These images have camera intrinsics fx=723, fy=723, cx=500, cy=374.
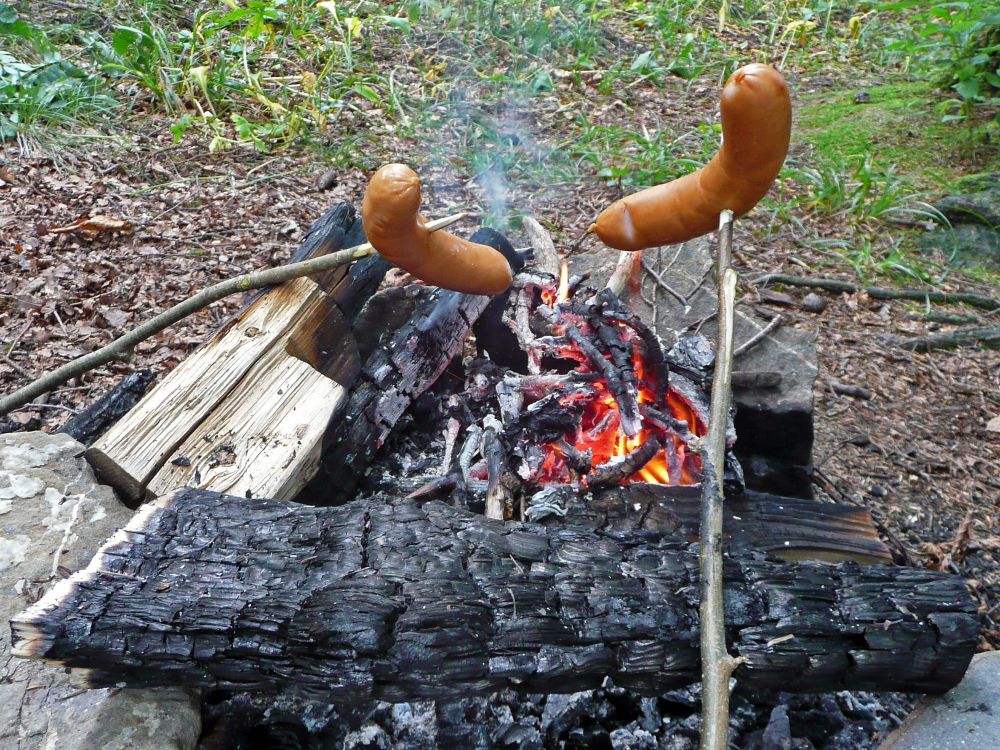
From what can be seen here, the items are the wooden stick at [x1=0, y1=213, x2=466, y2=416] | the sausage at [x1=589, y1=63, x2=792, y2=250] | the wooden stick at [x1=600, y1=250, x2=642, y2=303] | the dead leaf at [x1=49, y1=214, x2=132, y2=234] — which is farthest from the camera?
the dead leaf at [x1=49, y1=214, x2=132, y2=234]

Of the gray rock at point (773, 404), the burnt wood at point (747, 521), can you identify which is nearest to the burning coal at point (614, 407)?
the burnt wood at point (747, 521)

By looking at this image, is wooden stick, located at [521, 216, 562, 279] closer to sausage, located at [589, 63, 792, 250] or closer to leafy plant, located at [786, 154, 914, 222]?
sausage, located at [589, 63, 792, 250]

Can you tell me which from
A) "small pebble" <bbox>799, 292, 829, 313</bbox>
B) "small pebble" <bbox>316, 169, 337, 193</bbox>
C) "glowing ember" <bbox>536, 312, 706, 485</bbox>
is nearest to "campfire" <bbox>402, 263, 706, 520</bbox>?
"glowing ember" <bbox>536, 312, 706, 485</bbox>

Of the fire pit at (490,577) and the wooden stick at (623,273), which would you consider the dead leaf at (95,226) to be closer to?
the fire pit at (490,577)

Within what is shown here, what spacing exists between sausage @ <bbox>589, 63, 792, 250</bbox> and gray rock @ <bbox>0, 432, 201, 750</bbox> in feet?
6.43

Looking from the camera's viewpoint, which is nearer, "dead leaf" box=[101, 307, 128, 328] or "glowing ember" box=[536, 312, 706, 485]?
"glowing ember" box=[536, 312, 706, 485]

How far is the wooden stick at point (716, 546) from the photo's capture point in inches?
63.5

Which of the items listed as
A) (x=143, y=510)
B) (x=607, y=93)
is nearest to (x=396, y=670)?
(x=143, y=510)

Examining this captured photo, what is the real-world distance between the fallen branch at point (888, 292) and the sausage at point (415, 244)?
7.76ft

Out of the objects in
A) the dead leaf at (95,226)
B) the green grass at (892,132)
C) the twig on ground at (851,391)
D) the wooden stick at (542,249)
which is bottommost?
the twig on ground at (851,391)

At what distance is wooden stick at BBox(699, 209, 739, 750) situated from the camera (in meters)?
1.61

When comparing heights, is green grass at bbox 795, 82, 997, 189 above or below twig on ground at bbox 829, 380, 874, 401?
above

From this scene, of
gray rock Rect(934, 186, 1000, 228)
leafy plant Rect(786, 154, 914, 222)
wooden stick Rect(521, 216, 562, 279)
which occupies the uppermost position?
leafy plant Rect(786, 154, 914, 222)

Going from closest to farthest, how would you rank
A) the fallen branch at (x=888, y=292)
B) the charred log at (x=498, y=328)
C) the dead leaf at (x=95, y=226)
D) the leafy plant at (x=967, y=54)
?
the charred log at (x=498, y=328), the fallen branch at (x=888, y=292), the dead leaf at (x=95, y=226), the leafy plant at (x=967, y=54)
